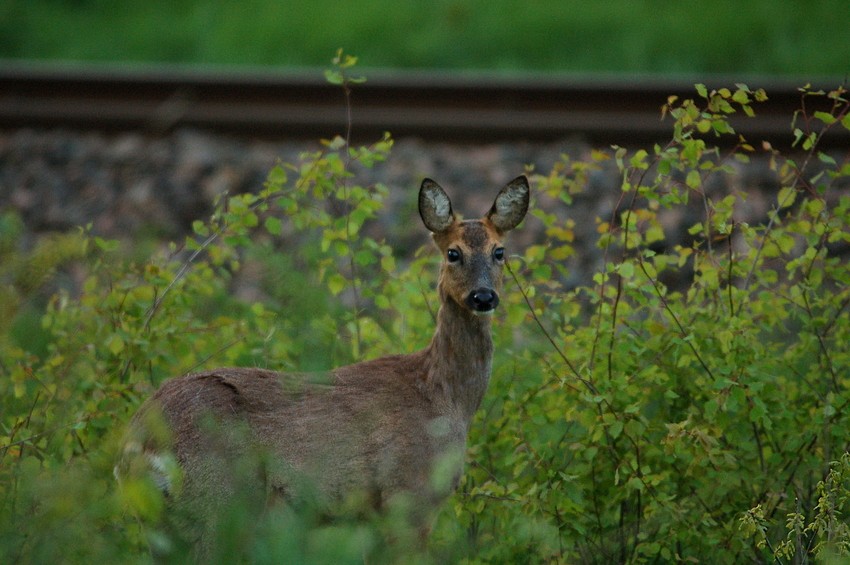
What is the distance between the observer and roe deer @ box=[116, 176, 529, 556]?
5.84m

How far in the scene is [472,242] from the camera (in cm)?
684

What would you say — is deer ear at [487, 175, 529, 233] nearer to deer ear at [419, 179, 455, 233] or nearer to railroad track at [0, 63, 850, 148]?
deer ear at [419, 179, 455, 233]

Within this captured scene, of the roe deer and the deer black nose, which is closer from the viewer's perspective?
the roe deer

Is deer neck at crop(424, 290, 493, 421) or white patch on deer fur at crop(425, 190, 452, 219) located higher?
white patch on deer fur at crop(425, 190, 452, 219)

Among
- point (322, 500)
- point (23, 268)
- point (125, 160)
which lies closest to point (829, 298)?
point (322, 500)

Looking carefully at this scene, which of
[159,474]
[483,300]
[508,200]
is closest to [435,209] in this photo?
[508,200]

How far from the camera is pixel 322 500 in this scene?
6086 millimetres

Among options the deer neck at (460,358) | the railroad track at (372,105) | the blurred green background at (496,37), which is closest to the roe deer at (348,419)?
the deer neck at (460,358)

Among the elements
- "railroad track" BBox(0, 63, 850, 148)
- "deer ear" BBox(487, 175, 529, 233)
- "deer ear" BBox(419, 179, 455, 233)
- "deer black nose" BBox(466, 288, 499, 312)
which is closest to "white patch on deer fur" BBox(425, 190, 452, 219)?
"deer ear" BBox(419, 179, 455, 233)

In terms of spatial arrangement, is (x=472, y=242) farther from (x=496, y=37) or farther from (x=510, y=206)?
(x=496, y=37)

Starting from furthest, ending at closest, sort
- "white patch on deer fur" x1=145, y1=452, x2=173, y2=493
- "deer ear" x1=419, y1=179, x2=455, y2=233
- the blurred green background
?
the blurred green background, "deer ear" x1=419, y1=179, x2=455, y2=233, "white patch on deer fur" x1=145, y1=452, x2=173, y2=493

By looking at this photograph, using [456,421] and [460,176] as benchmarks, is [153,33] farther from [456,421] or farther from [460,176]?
[456,421]

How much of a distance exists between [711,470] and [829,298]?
126 centimetres

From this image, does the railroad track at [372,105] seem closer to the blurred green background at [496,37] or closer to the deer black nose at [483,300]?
the blurred green background at [496,37]
